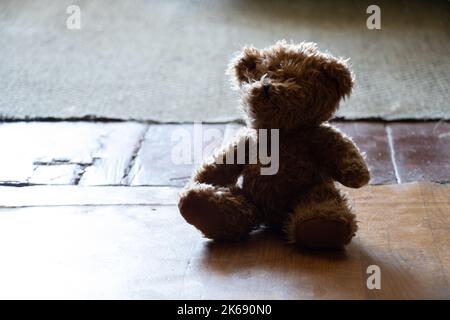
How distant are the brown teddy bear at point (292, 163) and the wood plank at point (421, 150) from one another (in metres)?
0.35

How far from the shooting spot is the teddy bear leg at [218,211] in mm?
1118

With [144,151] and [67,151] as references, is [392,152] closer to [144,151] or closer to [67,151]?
[144,151]

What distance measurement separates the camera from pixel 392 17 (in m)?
2.45

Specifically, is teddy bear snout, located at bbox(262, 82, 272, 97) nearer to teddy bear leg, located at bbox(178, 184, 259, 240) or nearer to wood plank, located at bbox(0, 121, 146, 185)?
teddy bear leg, located at bbox(178, 184, 259, 240)

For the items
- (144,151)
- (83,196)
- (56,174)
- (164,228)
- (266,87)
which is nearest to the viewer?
(266,87)

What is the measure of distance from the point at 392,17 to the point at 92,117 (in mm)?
1194

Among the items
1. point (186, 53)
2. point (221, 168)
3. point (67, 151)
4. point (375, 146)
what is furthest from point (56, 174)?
point (186, 53)

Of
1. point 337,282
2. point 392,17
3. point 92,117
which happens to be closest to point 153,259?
point 337,282

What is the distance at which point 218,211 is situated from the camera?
113cm

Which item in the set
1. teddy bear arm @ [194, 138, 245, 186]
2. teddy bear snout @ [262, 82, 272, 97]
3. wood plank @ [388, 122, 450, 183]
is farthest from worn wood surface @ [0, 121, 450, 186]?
teddy bear snout @ [262, 82, 272, 97]

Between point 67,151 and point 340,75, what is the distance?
72 cm

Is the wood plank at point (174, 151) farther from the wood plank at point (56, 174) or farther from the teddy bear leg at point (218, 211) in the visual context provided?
the teddy bear leg at point (218, 211)

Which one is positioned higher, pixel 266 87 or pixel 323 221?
pixel 266 87
